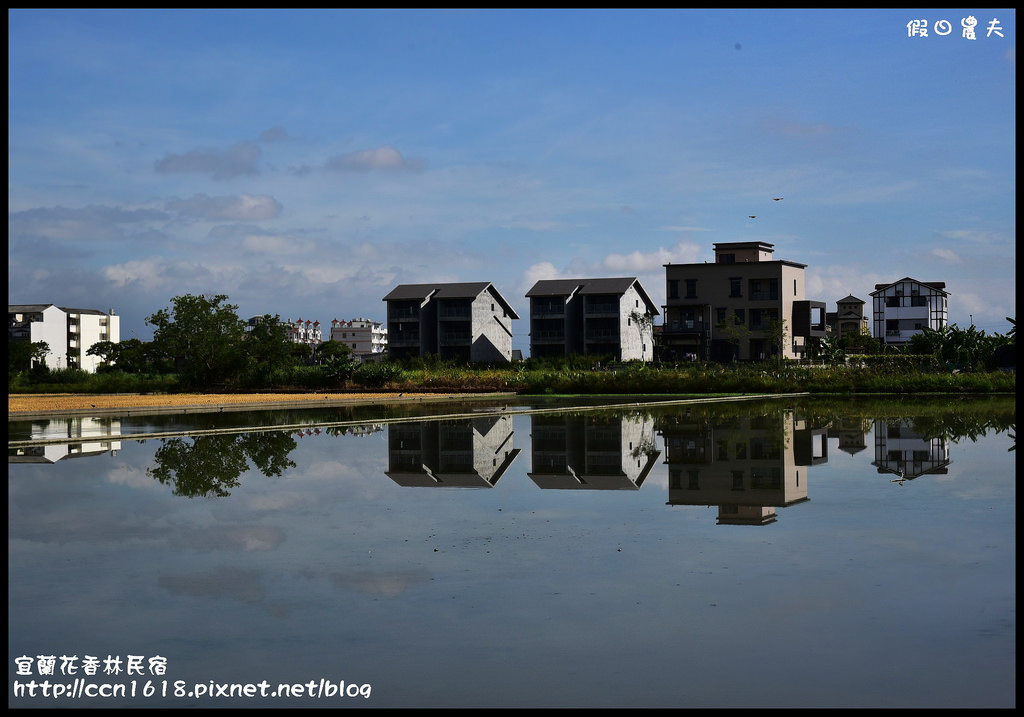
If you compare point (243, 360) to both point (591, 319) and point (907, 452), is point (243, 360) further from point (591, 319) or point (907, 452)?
point (907, 452)

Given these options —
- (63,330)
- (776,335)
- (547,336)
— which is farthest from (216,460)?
(63,330)

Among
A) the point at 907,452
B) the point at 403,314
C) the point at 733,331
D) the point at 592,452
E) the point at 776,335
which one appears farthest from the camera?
the point at 403,314

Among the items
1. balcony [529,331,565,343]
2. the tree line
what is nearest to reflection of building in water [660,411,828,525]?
the tree line

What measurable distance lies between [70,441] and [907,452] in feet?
60.6

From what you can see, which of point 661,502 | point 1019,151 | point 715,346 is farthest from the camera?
point 715,346

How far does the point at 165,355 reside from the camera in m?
57.4

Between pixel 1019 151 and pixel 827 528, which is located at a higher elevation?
pixel 1019 151

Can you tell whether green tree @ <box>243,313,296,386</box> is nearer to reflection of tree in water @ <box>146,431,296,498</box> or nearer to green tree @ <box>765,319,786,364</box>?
reflection of tree in water @ <box>146,431,296,498</box>

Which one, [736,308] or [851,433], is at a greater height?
[736,308]

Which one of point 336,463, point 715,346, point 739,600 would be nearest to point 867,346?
point 715,346

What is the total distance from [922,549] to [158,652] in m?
7.34

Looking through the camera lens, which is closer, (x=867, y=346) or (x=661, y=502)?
(x=661, y=502)

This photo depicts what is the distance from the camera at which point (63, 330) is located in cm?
13900

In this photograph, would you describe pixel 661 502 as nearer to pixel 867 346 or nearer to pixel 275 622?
pixel 275 622
